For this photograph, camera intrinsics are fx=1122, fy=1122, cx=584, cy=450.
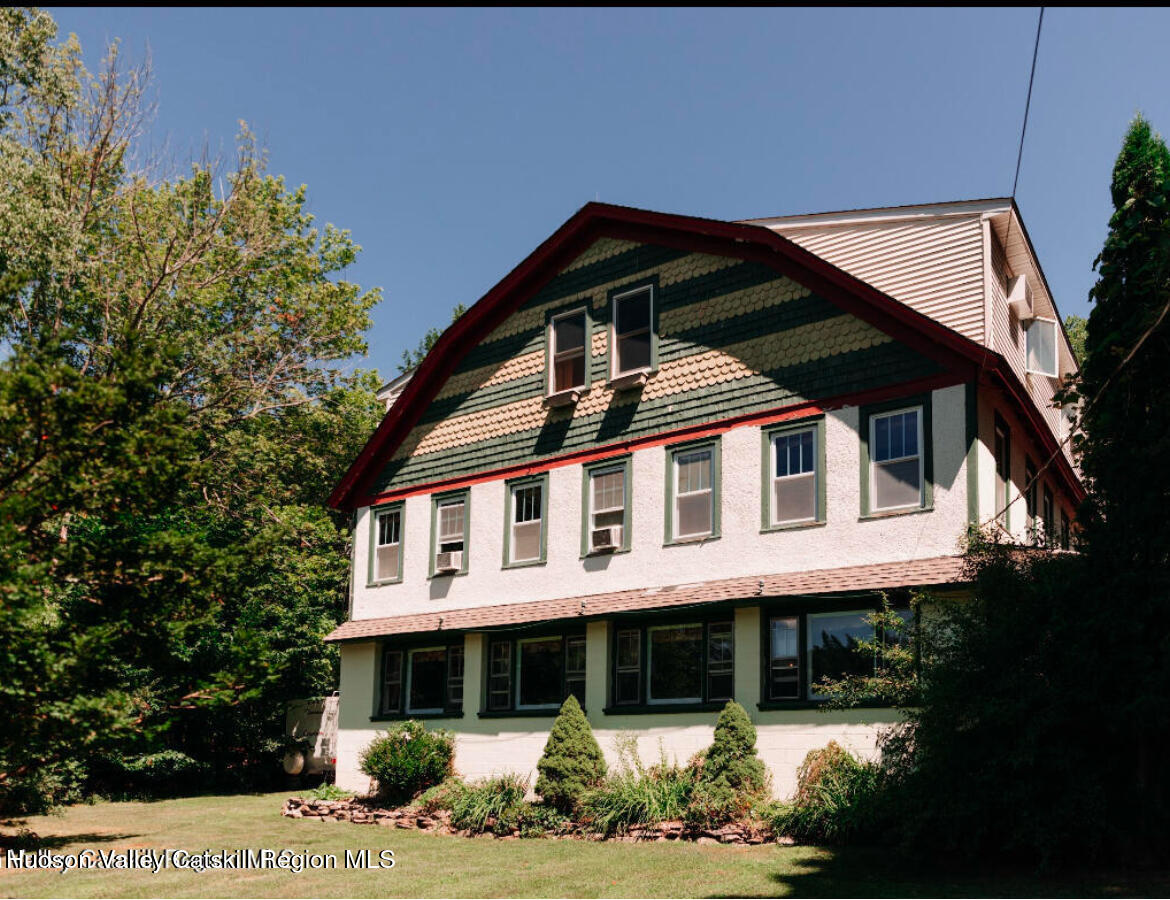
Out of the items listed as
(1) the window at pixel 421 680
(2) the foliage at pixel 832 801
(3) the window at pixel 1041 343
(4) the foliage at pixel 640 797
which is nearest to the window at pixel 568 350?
(1) the window at pixel 421 680

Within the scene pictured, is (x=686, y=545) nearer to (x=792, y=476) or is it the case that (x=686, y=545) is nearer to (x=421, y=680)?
(x=792, y=476)

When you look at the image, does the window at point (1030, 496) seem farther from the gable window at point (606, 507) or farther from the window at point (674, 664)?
the gable window at point (606, 507)

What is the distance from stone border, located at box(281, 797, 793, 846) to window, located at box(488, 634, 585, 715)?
2.52 m

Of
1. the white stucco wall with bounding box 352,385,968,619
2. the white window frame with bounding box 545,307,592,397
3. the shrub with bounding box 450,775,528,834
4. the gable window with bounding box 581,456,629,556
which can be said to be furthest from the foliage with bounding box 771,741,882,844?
the white window frame with bounding box 545,307,592,397

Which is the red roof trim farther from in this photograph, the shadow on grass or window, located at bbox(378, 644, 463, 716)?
the shadow on grass

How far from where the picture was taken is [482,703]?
21.2 m

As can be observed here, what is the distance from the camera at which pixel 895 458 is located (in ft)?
55.7

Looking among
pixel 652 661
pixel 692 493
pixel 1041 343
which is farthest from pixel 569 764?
pixel 1041 343

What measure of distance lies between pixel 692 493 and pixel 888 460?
3597mm

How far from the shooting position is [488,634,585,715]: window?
20.1m

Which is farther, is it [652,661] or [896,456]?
[652,661]

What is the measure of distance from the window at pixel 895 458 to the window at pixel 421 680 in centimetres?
914

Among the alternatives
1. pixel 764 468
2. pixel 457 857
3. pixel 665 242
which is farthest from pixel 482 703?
pixel 665 242

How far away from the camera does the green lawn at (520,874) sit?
38.1 ft
